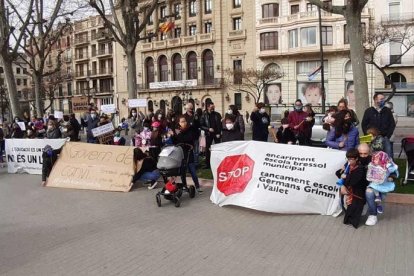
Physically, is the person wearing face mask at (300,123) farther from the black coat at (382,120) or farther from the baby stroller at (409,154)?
the baby stroller at (409,154)

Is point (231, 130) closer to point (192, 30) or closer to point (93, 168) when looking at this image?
point (93, 168)

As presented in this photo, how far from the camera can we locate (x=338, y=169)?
720 cm

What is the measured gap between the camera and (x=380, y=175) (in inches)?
259

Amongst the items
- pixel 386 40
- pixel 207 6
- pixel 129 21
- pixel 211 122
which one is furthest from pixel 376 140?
pixel 207 6

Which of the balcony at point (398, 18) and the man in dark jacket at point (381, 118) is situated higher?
the balcony at point (398, 18)

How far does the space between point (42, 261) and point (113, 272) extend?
106cm

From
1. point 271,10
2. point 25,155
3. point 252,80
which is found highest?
point 271,10

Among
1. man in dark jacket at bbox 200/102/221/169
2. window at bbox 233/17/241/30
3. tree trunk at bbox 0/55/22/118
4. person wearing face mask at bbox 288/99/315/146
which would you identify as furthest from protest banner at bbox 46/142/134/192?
window at bbox 233/17/241/30

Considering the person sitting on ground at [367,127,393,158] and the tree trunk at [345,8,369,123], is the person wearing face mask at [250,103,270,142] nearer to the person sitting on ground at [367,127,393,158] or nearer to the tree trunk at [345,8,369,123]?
the tree trunk at [345,8,369,123]

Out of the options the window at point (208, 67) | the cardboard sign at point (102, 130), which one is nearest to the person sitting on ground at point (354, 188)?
the cardboard sign at point (102, 130)

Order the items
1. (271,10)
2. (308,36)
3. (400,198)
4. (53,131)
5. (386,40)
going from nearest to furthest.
Answer: (400,198) → (53,131) → (386,40) → (308,36) → (271,10)

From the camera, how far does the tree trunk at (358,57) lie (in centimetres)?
1034

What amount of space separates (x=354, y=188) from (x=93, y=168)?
6.25 meters

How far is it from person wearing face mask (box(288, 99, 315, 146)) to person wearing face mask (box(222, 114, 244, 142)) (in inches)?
52.0
